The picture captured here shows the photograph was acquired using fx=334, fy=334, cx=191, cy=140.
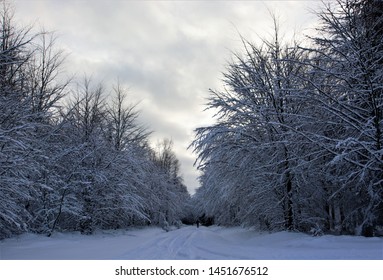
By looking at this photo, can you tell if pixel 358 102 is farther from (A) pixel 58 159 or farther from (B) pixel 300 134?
(A) pixel 58 159

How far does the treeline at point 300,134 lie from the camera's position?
11.7 m

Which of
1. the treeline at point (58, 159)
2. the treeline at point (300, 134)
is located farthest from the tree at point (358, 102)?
the treeline at point (58, 159)

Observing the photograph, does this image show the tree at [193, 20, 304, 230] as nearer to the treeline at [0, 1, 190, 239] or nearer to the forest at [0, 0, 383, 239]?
the forest at [0, 0, 383, 239]

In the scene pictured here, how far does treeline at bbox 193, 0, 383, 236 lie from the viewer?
11.7 meters

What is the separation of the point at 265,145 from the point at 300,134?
2.23 m

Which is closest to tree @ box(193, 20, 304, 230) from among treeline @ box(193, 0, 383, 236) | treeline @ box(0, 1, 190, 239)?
treeline @ box(193, 0, 383, 236)

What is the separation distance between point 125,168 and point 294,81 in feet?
45.1

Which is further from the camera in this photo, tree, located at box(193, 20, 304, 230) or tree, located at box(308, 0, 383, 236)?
tree, located at box(193, 20, 304, 230)

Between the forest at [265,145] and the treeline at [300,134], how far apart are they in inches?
2.5

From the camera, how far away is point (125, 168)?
23.5 metres

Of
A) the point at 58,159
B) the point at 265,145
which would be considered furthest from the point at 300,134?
the point at 58,159

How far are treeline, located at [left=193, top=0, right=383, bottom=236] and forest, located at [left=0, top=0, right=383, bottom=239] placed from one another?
63mm

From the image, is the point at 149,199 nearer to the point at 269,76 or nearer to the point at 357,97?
the point at 269,76
